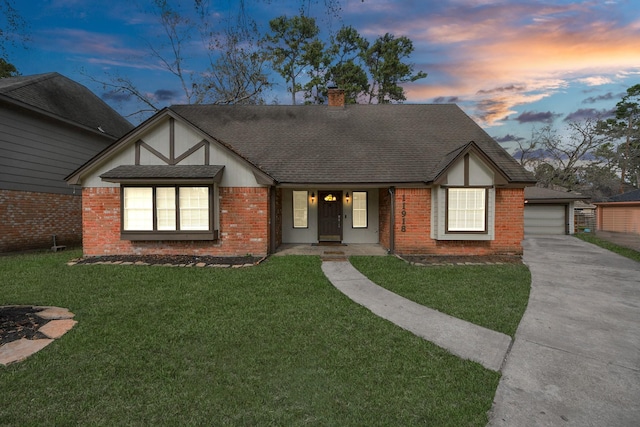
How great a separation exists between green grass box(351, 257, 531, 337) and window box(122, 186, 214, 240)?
524 centimetres

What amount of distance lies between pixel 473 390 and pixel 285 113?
14.1 metres

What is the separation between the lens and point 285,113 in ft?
48.8

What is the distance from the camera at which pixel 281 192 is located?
12883 millimetres

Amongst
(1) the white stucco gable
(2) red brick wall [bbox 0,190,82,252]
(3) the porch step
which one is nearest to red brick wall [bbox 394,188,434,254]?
(3) the porch step

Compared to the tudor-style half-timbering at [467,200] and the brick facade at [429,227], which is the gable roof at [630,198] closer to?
the brick facade at [429,227]

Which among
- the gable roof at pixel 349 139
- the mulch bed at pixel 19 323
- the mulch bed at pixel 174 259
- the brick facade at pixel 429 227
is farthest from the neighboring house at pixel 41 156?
the brick facade at pixel 429 227

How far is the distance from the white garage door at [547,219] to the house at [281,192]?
33.6ft

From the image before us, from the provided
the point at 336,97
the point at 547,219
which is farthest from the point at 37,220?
the point at 547,219

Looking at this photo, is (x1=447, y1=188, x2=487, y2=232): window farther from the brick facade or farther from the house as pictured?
the brick facade

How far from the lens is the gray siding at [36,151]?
10938 mm

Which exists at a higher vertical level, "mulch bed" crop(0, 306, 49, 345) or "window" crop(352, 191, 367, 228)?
"window" crop(352, 191, 367, 228)

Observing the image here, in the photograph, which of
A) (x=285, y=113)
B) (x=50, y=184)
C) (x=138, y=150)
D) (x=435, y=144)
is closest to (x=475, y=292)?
(x=435, y=144)

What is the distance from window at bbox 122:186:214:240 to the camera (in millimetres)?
9656

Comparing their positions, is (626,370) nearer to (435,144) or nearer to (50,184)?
Result: (435,144)
